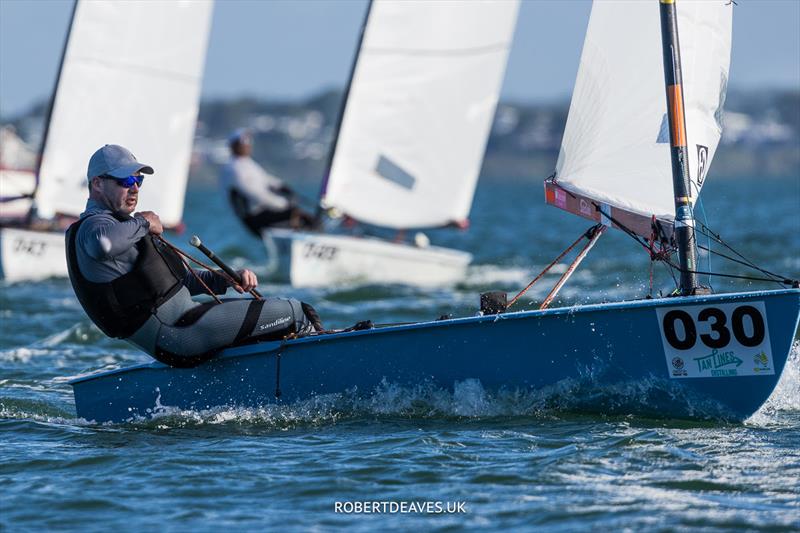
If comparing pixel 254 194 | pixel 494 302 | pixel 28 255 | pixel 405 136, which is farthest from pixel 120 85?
pixel 494 302

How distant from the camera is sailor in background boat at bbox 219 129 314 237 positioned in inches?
545

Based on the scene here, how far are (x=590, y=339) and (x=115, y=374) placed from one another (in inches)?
84.9

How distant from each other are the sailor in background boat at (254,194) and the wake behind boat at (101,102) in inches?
27.8

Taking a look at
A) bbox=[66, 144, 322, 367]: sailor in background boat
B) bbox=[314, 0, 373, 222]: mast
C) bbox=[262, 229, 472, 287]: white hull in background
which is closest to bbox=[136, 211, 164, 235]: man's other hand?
bbox=[66, 144, 322, 367]: sailor in background boat

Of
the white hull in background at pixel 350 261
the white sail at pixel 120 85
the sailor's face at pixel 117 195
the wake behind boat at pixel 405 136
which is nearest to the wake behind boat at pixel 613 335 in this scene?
the sailor's face at pixel 117 195

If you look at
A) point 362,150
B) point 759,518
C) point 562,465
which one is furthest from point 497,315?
point 362,150

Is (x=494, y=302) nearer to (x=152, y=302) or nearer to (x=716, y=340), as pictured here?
(x=716, y=340)

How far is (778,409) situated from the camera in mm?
5906

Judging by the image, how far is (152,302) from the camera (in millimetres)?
5695

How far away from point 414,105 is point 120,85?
116 inches

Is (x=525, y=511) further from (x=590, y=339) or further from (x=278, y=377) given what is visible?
(x=278, y=377)

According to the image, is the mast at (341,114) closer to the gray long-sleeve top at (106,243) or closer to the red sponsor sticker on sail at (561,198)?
the red sponsor sticker on sail at (561,198)

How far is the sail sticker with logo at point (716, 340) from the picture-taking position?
17.5 feet

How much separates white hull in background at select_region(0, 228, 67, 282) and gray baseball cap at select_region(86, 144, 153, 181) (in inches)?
303
